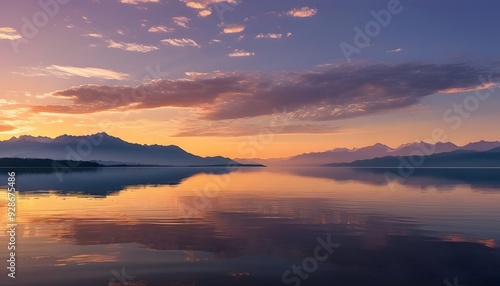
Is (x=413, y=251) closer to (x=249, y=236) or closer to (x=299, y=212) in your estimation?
(x=249, y=236)

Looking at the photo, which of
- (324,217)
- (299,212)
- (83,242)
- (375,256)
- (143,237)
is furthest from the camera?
(299,212)

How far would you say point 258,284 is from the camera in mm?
17484

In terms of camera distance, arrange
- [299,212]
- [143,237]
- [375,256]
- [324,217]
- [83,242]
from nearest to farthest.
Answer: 1. [375,256]
2. [83,242]
3. [143,237]
4. [324,217]
5. [299,212]

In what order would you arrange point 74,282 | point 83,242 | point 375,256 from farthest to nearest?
point 83,242
point 375,256
point 74,282

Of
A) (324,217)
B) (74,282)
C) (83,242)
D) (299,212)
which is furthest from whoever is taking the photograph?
(299,212)

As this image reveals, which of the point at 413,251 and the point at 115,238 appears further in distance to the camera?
the point at 115,238

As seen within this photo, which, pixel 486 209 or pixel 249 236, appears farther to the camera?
pixel 486 209

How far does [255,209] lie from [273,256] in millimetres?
21786

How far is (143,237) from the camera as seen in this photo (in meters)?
27.5

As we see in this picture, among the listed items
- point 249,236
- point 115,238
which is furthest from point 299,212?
point 115,238

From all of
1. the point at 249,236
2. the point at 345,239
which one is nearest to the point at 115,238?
the point at 249,236

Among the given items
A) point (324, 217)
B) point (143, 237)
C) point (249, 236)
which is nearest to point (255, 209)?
point (324, 217)

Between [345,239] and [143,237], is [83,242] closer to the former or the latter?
[143,237]

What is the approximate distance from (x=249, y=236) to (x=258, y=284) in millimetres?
10783
